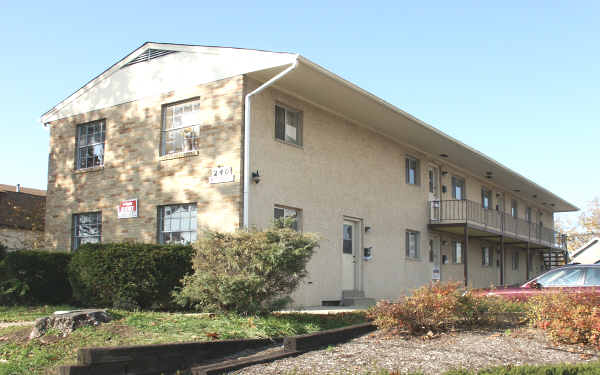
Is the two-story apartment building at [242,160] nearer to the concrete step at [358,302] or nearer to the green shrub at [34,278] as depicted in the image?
the concrete step at [358,302]

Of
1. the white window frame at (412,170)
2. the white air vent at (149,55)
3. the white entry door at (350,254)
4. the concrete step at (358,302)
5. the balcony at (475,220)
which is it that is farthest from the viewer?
the balcony at (475,220)

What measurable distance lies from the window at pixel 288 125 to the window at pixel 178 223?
2776mm

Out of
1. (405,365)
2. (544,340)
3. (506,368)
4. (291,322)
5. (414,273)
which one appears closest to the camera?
(506,368)

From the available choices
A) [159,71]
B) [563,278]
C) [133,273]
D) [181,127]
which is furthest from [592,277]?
[159,71]

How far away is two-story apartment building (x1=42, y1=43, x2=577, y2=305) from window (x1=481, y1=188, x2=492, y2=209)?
26.5 ft

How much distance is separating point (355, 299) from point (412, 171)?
21.7 feet

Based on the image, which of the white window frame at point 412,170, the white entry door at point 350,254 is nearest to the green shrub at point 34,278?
the white entry door at point 350,254

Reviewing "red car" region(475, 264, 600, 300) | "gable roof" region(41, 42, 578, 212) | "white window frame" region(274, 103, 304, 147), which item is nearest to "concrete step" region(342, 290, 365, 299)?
"white window frame" region(274, 103, 304, 147)

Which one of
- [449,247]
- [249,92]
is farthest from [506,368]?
[449,247]

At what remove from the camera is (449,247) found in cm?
2395

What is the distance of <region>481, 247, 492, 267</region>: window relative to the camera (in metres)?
28.3

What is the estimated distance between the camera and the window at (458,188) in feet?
81.8

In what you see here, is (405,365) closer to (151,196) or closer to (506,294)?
(506,294)

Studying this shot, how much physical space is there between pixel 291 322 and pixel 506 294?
15.0 ft
